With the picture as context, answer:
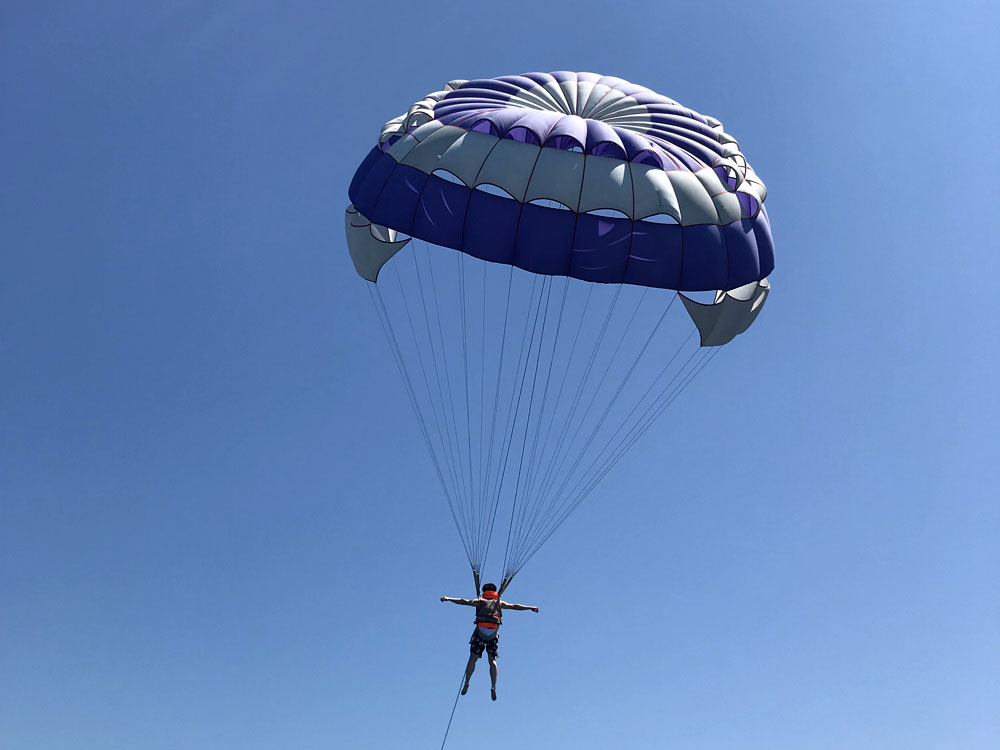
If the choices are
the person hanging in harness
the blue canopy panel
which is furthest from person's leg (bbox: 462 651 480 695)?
the blue canopy panel

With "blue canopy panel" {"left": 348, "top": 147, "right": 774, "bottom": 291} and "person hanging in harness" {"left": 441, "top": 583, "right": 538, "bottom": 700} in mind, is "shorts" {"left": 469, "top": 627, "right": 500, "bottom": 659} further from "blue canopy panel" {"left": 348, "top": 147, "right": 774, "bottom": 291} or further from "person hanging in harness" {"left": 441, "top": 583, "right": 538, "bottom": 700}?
"blue canopy panel" {"left": 348, "top": 147, "right": 774, "bottom": 291}

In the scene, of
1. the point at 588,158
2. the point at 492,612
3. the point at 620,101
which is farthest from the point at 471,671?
the point at 620,101

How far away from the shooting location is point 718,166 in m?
18.4

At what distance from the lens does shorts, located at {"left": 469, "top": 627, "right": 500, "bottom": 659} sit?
17.9 metres

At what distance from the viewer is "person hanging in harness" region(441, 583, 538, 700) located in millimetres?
17797

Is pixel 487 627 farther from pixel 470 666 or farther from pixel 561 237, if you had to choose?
pixel 561 237

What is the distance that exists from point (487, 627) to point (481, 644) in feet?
1.20

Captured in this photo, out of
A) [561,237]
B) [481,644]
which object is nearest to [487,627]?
[481,644]

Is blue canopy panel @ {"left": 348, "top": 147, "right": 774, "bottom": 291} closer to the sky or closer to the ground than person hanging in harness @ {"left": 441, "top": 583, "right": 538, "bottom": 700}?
closer to the sky

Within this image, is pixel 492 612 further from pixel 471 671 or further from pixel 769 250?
pixel 769 250

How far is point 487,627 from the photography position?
1781 centimetres

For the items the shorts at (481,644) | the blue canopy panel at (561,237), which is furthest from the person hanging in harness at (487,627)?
the blue canopy panel at (561,237)

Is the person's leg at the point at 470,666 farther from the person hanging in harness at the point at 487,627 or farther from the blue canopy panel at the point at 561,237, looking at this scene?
the blue canopy panel at the point at 561,237

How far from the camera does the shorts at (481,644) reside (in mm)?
17891
